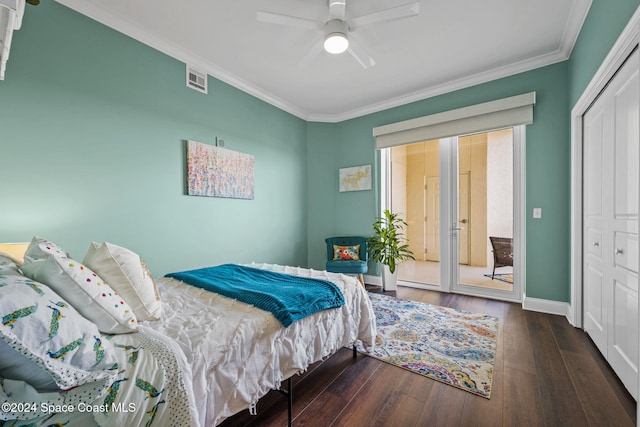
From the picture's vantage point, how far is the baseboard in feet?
9.45

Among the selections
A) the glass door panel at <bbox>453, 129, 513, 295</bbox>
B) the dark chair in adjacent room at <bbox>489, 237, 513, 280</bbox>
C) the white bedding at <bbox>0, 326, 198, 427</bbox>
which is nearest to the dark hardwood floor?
the white bedding at <bbox>0, 326, 198, 427</bbox>

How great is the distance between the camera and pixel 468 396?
1.65 metres

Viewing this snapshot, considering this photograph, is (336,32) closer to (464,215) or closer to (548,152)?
(548,152)

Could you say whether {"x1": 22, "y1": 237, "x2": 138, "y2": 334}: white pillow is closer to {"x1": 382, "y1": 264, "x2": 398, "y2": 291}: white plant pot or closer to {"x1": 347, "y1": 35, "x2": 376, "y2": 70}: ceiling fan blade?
{"x1": 347, "y1": 35, "x2": 376, "y2": 70}: ceiling fan blade

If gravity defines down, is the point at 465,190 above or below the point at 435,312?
above

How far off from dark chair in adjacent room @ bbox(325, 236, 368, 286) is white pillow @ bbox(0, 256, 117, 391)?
117 inches

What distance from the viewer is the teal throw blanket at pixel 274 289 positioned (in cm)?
151

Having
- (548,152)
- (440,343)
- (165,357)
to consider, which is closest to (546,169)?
(548,152)

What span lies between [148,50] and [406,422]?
11.8 feet

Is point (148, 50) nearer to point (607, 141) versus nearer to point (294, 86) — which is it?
point (294, 86)

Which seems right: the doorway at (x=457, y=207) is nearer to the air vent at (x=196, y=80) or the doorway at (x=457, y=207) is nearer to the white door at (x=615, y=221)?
the white door at (x=615, y=221)

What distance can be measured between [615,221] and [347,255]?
8.93ft

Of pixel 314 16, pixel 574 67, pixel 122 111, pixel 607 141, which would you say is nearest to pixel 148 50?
pixel 122 111

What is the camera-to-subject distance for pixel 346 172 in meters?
4.51
